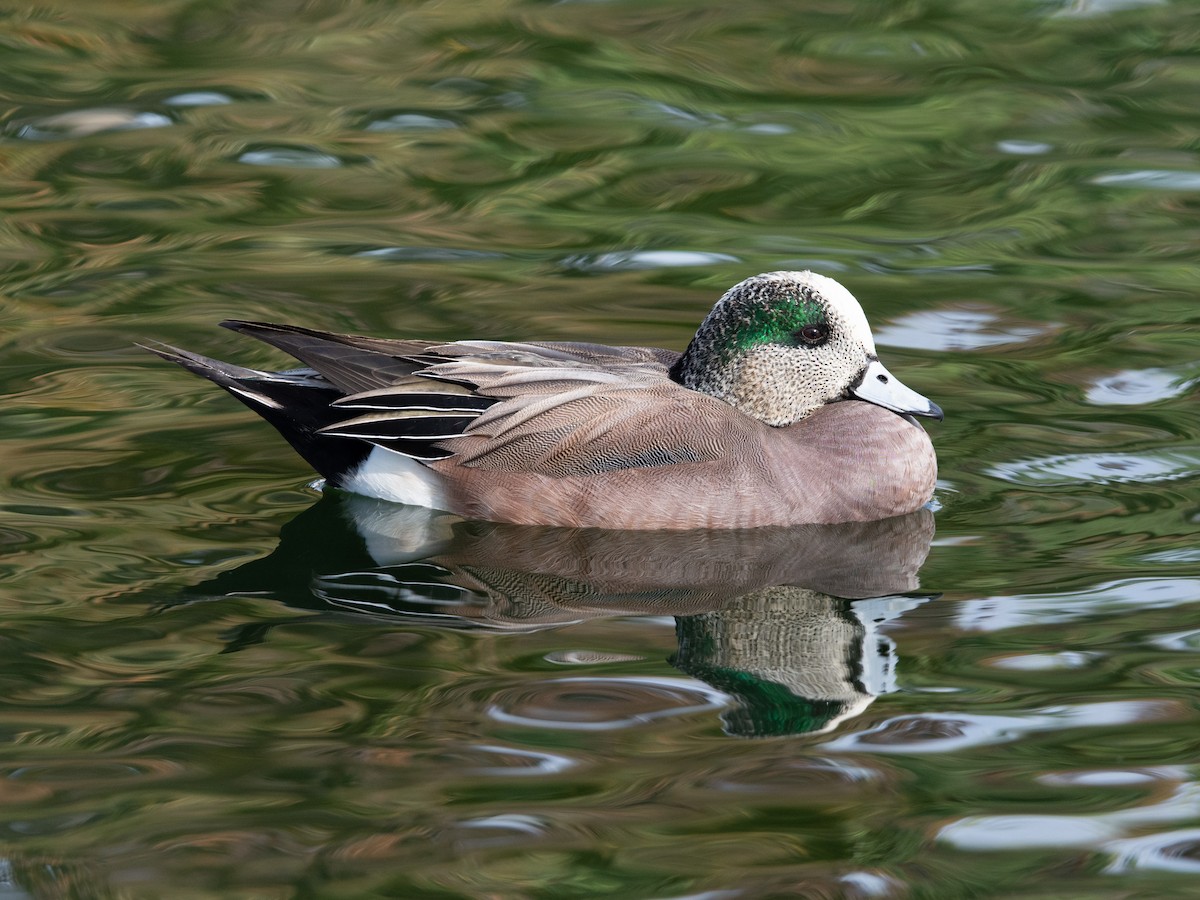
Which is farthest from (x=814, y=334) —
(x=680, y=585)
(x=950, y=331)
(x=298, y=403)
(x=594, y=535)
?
(x=298, y=403)

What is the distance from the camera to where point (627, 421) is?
6.08 metres

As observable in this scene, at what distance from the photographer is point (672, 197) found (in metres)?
9.23

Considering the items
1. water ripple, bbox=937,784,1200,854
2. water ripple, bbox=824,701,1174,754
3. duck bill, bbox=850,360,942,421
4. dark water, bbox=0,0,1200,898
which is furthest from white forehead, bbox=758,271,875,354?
water ripple, bbox=937,784,1200,854

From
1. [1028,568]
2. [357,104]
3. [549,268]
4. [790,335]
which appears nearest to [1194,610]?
[1028,568]

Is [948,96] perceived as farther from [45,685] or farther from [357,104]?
[45,685]

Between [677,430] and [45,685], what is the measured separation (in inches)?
86.4

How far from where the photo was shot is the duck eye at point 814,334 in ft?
20.7

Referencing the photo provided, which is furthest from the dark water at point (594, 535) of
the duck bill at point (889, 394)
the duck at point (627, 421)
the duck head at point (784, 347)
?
the duck head at point (784, 347)

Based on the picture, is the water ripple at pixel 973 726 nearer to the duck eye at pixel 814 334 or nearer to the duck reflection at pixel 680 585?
the duck reflection at pixel 680 585

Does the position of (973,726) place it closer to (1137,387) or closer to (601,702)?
(601,702)

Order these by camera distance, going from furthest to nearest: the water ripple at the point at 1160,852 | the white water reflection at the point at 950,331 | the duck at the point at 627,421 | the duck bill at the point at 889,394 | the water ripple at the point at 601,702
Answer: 1. the white water reflection at the point at 950,331
2. the duck bill at the point at 889,394
3. the duck at the point at 627,421
4. the water ripple at the point at 601,702
5. the water ripple at the point at 1160,852

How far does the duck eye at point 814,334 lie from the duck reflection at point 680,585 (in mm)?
637

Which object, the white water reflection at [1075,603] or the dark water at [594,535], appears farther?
the white water reflection at [1075,603]

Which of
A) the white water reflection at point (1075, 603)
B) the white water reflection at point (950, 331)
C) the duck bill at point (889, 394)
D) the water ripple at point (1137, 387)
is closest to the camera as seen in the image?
the white water reflection at point (1075, 603)
